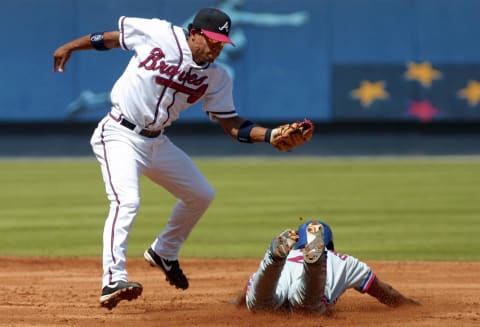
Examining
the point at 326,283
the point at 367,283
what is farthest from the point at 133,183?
the point at 367,283

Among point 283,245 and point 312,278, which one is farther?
point 312,278

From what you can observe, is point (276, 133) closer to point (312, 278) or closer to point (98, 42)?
point (312, 278)

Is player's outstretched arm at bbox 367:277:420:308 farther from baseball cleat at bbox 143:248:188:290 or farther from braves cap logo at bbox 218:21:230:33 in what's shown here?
braves cap logo at bbox 218:21:230:33

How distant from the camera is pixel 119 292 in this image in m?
6.18

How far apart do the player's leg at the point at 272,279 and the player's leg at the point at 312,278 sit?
0.30 feet

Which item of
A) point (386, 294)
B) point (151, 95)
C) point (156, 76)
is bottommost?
point (386, 294)

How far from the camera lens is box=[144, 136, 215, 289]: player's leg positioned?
7031 mm

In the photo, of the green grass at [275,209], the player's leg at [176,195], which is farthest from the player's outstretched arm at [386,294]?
the green grass at [275,209]

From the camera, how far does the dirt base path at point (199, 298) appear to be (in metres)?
6.29

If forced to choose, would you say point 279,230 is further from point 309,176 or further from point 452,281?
point 309,176

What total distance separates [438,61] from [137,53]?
20062 mm

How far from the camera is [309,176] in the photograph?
20.1 m

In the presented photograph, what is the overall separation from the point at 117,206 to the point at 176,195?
2.95 ft

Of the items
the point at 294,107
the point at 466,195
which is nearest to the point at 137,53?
the point at 466,195
